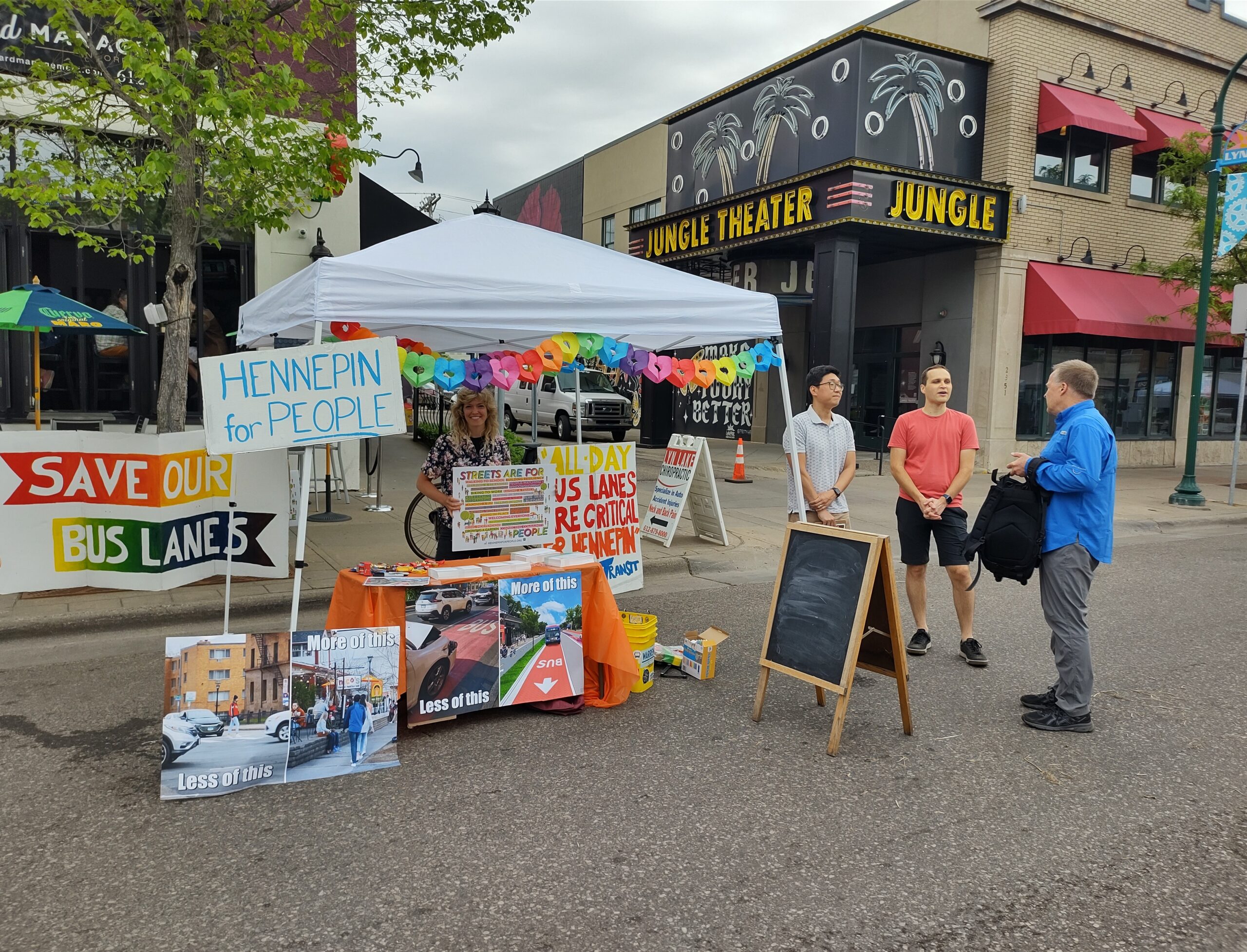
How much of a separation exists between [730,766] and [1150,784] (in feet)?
6.22

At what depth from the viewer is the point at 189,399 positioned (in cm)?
1169

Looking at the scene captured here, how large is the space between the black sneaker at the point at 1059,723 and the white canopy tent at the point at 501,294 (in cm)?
250

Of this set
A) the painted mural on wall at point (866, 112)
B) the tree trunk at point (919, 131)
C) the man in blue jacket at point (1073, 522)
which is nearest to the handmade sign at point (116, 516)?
the man in blue jacket at point (1073, 522)

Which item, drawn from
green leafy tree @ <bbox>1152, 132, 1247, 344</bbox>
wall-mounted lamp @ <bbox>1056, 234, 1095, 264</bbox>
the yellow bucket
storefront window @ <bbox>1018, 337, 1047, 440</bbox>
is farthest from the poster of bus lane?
wall-mounted lamp @ <bbox>1056, 234, 1095, 264</bbox>

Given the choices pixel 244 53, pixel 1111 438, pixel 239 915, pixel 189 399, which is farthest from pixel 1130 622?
pixel 189 399

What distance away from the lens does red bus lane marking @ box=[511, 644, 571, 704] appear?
4.65m

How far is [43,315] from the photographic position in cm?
850

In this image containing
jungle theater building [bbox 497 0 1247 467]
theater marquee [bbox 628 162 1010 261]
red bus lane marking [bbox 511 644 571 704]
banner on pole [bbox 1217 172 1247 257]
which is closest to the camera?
red bus lane marking [bbox 511 644 571 704]

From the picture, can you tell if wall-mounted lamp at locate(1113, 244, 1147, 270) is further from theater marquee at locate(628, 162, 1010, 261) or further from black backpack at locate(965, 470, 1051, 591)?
black backpack at locate(965, 470, 1051, 591)

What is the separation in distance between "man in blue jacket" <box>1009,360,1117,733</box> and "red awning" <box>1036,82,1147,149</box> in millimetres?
14393

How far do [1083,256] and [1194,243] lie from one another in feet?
6.35

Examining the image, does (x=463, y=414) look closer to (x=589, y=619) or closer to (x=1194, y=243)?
(x=589, y=619)

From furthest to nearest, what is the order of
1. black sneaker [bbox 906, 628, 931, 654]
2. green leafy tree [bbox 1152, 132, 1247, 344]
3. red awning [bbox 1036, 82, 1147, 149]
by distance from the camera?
red awning [bbox 1036, 82, 1147, 149], green leafy tree [bbox 1152, 132, 1247, 344], black sneaker [bbox 906, 628, 931, 654]

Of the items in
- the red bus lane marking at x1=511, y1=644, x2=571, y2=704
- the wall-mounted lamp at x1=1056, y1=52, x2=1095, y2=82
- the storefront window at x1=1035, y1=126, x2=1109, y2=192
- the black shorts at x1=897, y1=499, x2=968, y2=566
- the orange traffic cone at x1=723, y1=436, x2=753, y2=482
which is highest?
the wall-mounted lamp at x1=1056, y1=52, x2=1095, y2=82
